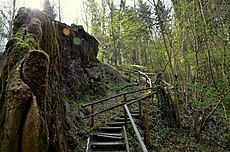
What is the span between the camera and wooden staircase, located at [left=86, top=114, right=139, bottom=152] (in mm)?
5906

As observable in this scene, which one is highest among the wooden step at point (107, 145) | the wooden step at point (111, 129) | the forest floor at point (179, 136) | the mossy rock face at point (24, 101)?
the mossy rock face at point (24, 101)

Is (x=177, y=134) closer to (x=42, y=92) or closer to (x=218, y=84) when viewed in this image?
(x=218, y=84)

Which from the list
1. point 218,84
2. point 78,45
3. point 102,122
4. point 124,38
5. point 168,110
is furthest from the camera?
point 124,38

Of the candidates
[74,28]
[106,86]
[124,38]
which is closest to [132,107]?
[106,86]

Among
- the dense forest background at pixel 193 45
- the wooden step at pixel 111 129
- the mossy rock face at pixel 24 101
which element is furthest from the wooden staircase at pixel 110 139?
the dense forest background at pixel 193 45

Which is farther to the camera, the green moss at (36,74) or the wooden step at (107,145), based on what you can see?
the wooden step at (107,145)

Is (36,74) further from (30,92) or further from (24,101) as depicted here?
(24,101)

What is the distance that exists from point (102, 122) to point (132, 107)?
313cm

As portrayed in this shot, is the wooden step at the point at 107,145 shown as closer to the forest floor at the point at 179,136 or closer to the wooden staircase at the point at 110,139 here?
the wooden staircase at the point at 110,139

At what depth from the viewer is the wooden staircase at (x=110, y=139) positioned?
5906 mm

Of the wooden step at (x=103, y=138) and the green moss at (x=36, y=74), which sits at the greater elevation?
the green moss at (x=36, y=74)

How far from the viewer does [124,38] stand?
23844 mm

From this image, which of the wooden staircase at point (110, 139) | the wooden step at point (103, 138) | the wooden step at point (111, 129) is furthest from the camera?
the wooden step at point (111, 129)

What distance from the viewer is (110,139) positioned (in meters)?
6.48
